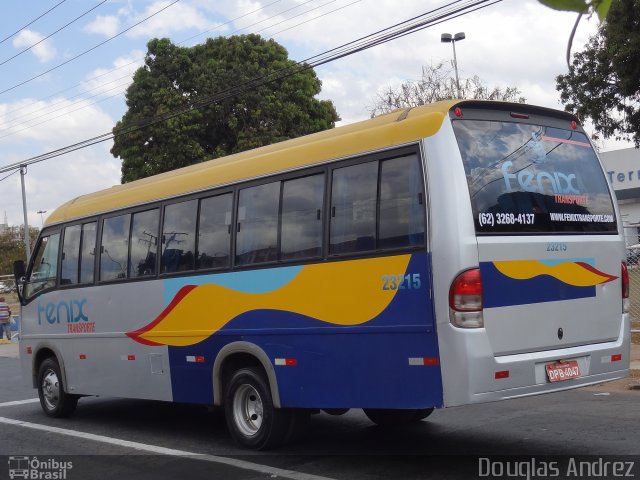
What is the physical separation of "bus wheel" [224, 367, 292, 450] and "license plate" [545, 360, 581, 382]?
2.58m

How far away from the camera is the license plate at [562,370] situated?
6734 millimetres

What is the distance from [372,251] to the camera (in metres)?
7.09

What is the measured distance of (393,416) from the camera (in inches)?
364

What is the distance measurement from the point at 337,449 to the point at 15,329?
24416 millimetres

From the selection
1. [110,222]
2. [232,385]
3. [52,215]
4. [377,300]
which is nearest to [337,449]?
[232,385]

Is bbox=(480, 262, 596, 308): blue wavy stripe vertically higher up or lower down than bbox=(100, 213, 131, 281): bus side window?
lower down

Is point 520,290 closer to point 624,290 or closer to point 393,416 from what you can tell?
point 624,290

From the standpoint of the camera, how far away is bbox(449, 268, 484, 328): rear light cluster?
6391 mm

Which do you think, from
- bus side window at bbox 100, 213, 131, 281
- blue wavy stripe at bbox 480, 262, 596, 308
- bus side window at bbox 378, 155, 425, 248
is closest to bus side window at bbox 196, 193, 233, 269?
bus side window at bbox 100, 213, 131, 281

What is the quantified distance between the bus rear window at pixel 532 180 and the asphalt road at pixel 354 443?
198 cm

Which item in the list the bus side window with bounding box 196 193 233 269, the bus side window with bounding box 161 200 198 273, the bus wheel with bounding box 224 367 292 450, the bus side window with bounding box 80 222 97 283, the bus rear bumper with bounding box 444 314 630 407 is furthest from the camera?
the bus side window with bounding box 80 222 97 283

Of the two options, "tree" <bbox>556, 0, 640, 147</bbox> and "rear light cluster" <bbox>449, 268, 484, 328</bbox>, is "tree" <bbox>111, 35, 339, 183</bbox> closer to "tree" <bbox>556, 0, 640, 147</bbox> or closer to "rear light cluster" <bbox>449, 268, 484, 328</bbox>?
"tree" <bbox>556, 0, 640, 147</bbox>

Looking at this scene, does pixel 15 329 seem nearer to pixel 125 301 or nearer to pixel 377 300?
pixel 125 301

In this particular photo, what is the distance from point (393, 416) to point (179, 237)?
9.99 ft
